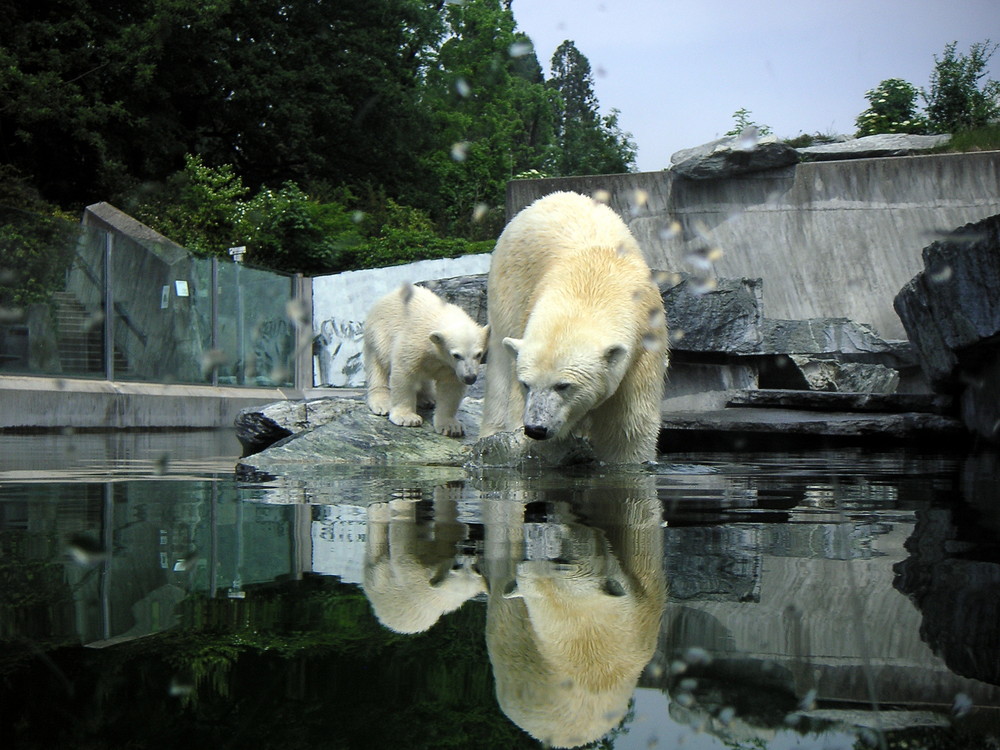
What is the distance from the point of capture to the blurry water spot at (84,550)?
1.97 meters

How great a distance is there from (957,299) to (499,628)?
17.7 feet

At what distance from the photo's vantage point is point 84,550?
2.10 m

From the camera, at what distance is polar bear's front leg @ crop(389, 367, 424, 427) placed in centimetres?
610

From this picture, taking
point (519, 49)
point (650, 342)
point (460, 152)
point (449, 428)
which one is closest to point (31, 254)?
point (449, 428)

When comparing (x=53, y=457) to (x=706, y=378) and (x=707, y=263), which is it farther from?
(x=707, y=263)

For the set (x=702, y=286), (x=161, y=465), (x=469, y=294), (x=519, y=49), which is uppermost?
(x=519, y=49)

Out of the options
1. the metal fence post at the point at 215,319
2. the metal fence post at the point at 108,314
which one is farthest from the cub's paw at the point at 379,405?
the metal fence post at the point at 215,319

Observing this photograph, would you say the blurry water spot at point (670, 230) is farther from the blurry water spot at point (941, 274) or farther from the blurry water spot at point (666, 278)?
the blurry water spot at point (941, 274)

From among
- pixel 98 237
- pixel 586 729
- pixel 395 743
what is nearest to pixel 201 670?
pixel 395 743

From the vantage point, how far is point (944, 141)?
13.0 meters

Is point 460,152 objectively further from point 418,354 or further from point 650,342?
point 650,342

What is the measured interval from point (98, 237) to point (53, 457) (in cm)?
605

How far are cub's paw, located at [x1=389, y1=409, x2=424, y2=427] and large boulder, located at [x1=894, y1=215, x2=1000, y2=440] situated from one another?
328 cm

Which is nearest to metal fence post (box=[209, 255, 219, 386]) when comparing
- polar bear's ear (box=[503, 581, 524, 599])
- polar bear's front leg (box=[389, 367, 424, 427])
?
polar bear's front leg (box=[389, 367, 424, 427])
